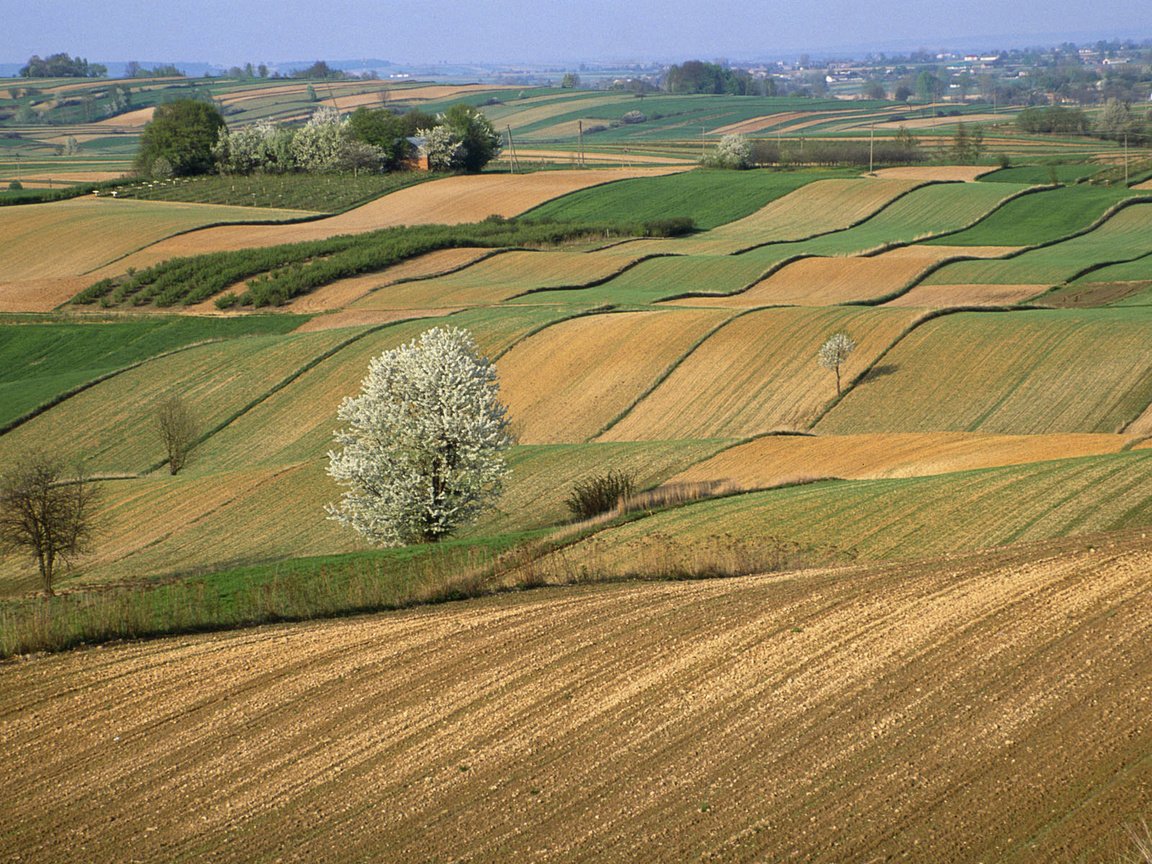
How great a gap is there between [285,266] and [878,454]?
173 ft

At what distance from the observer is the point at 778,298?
68875 millimetres

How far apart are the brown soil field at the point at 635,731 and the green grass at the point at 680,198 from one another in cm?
8276

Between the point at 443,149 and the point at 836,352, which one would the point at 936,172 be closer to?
the point at 443,149

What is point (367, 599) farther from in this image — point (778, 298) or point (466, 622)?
point (778, 298)

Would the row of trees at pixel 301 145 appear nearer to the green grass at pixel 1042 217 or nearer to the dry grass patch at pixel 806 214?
the dry grass patch at pixel 806 214

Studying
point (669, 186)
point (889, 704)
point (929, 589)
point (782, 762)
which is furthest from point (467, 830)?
point (669, 186)

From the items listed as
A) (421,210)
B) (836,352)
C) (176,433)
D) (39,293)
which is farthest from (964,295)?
(39,293)

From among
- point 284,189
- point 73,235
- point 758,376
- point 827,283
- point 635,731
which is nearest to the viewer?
point 635,731

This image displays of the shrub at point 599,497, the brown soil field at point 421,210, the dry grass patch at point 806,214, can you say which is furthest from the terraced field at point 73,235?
the shrub at point 599,497

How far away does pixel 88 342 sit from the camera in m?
65.1

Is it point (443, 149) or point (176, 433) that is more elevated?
point (443, 149)

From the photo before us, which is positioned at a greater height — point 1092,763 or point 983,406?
point 1092,763

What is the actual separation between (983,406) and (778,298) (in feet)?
87.1

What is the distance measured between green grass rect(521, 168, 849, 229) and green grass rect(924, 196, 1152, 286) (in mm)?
26453
